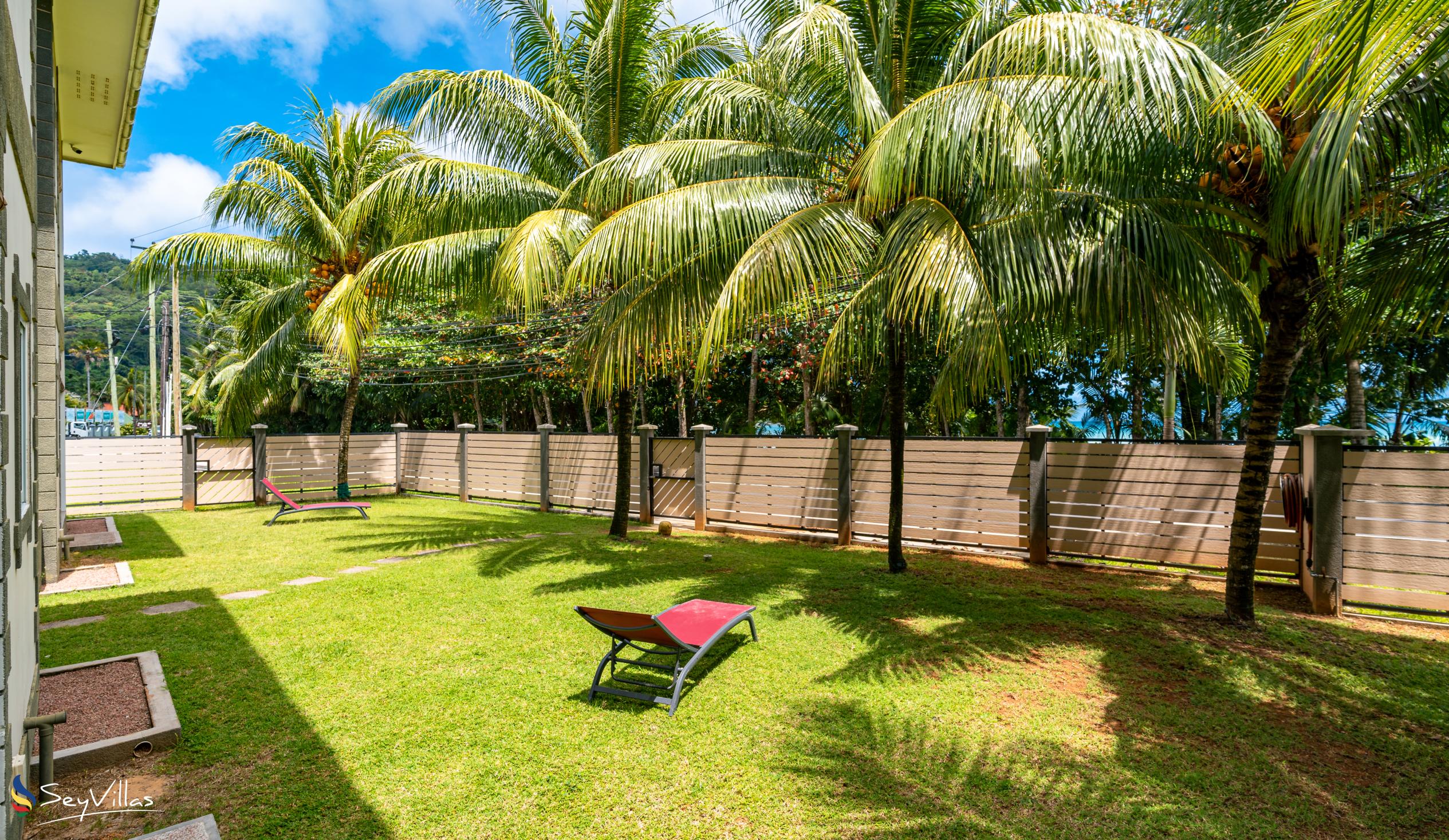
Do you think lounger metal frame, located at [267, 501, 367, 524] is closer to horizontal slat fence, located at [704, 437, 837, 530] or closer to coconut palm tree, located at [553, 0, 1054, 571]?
horizontal slat fence, located at [704, 437, 837, 530]

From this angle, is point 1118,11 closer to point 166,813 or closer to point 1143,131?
point 1143,131

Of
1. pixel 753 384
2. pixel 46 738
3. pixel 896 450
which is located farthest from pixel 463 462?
pixel 46 738

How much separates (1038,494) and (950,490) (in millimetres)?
1110

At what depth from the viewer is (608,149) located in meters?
9.49

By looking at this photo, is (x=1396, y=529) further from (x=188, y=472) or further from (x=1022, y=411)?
(x=188, y=472)

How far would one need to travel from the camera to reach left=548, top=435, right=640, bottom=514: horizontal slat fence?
1319 centimetres

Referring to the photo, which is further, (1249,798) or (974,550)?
(974,550)

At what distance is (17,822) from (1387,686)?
721 centimetres

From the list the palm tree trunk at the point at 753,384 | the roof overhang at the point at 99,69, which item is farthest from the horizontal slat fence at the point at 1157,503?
the roof overhang at the point at 99,69

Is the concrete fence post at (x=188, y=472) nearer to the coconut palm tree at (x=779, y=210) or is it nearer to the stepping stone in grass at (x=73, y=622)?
the stepping stone in grass at (x=73, y=622)

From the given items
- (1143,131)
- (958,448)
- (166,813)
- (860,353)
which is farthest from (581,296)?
(166,813)

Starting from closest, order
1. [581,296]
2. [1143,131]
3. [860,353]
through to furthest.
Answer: [1143,131]
[860,353]
[581,296]

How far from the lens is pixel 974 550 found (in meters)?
9.17

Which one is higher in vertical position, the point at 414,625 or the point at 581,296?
the point at 581,296
